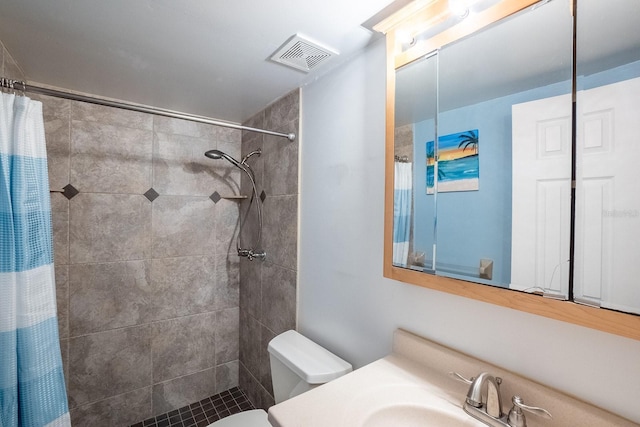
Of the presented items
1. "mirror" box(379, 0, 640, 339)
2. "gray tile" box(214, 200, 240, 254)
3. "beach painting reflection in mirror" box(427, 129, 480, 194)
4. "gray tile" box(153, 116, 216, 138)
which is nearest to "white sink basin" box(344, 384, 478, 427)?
"mirror" box(379, 0, 640, 339)

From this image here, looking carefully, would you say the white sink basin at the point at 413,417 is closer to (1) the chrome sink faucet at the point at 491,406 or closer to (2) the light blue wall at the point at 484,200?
(1) the chrome sink faucet at the point at 491,406

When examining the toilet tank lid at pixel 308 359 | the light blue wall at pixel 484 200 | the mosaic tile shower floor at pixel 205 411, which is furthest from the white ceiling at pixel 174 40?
the mosaic tile shower floor at pixel 205 411

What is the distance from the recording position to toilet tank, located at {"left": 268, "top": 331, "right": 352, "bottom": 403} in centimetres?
113

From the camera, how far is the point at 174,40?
1165 millimetres

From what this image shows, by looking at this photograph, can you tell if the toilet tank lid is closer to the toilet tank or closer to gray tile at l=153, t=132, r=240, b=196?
the toilet tank

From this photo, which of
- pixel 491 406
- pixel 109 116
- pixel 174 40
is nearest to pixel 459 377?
pixel 491 406

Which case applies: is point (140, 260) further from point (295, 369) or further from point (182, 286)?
point (295, 369)

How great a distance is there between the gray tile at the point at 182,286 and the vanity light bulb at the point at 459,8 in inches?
82.7

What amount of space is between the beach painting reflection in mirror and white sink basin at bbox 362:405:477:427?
65cm

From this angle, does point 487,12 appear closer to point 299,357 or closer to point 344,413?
point 344,413

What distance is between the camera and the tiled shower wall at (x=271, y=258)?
1.65m

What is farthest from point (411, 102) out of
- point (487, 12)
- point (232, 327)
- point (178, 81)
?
point (232, 327)

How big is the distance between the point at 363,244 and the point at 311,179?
0.52m

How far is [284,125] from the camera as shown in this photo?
173 cm
